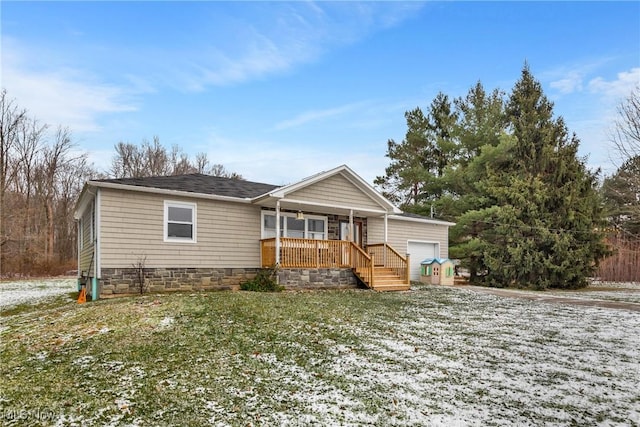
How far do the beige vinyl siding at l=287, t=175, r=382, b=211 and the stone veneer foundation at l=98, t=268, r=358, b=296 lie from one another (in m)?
2.38

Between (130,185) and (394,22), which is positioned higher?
(394,22)

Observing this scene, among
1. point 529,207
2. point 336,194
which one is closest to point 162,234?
point 336,194

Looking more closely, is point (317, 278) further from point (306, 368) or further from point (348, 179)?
point (306, 368)

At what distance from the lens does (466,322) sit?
7.43 meters

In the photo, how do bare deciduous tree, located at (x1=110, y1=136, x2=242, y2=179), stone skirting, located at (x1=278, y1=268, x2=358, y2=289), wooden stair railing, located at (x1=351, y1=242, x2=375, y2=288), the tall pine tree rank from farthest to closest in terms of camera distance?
bare deciduous tree, located at (x1=110, y1=136, x2=242, y2=179) < the tall pine tree < wooden stair railing, located at (x1=351, y1=242, x2=375, y2=288) < stone skirting, located at (x1=278, y1=268, x2=358, y2=289)

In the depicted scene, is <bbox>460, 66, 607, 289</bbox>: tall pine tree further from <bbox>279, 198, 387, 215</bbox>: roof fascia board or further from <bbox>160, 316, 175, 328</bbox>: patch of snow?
<bbox>160, 316, 175, 328</bbox>: patch of snow

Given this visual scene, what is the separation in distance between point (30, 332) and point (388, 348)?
5656 mm

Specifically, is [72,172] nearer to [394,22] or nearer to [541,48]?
[394,22]

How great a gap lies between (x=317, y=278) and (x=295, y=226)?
7.13 feet

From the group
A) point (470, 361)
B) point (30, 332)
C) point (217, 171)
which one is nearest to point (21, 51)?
point (30, 332)

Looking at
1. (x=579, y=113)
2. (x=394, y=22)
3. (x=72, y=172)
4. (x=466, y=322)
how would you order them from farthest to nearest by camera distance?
(x=72, y=172)
(x=579, y=113)
(x=394, y=22)
(x=466, y=322)

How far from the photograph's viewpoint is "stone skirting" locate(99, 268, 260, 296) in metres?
9.73

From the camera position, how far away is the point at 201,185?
1216cm

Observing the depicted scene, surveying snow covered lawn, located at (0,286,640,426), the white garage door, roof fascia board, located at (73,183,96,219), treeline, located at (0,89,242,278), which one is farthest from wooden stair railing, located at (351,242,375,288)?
treeline, located at (0,89,242,278)
